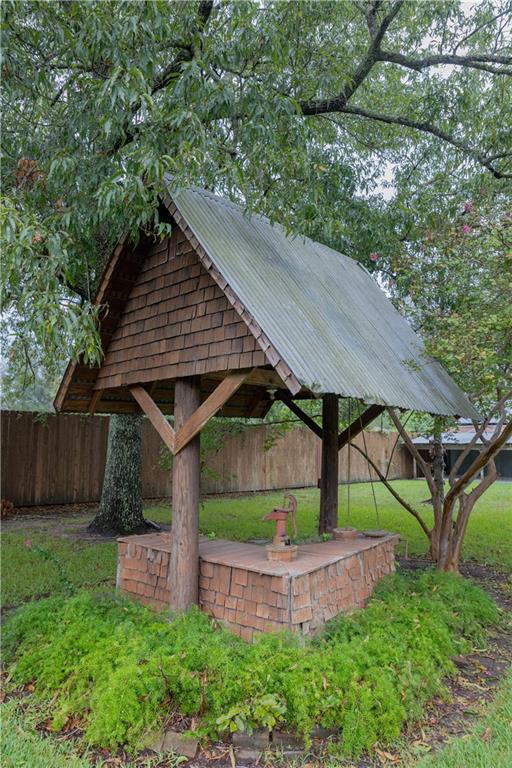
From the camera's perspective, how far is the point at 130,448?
32.0ft

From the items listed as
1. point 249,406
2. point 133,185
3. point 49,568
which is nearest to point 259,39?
point 133,185

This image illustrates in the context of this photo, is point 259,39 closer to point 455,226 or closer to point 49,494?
point 455,226

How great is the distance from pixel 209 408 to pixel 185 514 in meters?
1.07

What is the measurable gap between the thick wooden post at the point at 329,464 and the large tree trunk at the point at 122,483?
148 inches

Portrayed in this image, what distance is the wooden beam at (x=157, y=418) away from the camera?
511 centimetres

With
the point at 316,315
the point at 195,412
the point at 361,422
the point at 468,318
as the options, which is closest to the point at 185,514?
the point at 195,412

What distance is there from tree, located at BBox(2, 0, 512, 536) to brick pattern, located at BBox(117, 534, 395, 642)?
7.09 feet

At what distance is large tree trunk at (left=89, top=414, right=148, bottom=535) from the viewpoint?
9.68 metres

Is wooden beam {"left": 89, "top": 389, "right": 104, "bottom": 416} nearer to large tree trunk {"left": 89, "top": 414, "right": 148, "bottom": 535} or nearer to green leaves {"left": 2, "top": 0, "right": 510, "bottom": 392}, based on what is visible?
green leaves {"left": 2, "top": 0, "right": 510, "bottom": 392}

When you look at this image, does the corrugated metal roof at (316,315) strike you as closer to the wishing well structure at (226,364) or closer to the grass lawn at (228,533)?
the wishing well structure at (226,364)

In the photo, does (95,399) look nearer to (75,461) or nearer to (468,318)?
(468,318)

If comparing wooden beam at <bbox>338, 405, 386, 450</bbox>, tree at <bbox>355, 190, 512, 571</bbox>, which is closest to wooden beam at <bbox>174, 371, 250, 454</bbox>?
wooden beam at <bbox>338, 405, 386, 450</bbox>

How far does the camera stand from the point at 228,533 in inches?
380

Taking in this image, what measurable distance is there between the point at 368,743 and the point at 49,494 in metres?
10.7
